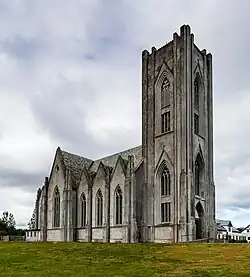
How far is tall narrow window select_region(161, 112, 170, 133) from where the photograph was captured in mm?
60478

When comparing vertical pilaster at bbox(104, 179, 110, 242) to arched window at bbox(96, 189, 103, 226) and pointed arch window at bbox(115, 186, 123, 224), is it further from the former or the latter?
arched window at bbox(96, 189, 103, 226)

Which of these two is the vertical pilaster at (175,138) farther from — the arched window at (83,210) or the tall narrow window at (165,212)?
the arched window at (83,210)

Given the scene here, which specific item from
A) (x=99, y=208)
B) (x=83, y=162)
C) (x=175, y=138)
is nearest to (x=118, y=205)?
(x=99, y=208)

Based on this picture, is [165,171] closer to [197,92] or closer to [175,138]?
[175,138]

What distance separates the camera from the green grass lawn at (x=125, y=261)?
23.4m

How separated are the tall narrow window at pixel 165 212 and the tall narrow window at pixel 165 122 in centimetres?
993

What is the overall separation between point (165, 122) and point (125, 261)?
3435 cm

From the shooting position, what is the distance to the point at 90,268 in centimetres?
2520

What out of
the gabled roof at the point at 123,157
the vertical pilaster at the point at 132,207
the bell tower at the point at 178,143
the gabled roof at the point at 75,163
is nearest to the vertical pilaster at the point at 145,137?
the bell tower at the point at 178,143

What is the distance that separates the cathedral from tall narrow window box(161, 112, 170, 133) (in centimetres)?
14

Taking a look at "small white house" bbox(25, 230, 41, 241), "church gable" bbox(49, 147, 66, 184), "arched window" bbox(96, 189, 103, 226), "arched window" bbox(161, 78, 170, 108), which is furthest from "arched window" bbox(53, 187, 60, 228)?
"arched window" bbox(161, 78, 170, 108)

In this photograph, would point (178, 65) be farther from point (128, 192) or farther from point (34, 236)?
point (34, 236)

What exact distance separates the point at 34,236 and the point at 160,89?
35087 mm

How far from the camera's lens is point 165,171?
2339 inches
